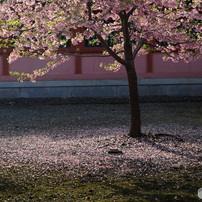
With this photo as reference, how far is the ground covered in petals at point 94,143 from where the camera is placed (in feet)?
22.5

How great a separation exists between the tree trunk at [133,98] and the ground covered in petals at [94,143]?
36 cm

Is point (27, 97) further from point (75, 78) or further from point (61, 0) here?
point (61, 0)

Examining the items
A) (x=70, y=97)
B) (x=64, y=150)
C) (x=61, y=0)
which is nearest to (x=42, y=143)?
(x=64, y=150)

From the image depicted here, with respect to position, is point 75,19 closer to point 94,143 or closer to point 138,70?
point 94,143

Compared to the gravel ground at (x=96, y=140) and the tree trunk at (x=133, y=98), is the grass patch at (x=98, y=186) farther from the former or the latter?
the tree trunk at (x=133, y=98)

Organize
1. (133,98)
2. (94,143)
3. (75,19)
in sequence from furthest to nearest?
(133,98) → (94,143) → (75,19)

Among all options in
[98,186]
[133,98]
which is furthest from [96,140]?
[98,186]

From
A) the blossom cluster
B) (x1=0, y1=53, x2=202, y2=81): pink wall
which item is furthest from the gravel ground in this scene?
the blossom cluster

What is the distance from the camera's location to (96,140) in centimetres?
991

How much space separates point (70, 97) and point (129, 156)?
1209 centimetres

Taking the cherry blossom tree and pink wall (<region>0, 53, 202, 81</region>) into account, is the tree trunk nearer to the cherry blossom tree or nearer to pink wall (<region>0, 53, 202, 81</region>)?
the cherry blossom tree

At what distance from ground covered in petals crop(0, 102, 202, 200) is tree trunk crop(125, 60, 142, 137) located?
14.1 inches

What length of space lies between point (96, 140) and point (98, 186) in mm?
4299

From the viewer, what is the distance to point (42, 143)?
382 inches
